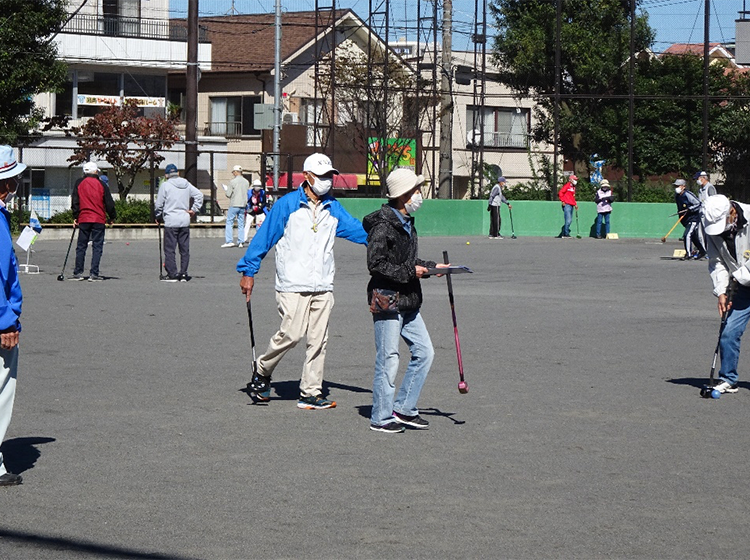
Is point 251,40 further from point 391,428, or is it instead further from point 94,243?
point 391,428

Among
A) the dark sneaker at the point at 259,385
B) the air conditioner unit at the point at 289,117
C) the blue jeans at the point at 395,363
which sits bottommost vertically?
the dark sneaker at the point at 259,385

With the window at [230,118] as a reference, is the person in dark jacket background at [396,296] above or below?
below

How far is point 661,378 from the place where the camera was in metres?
10.7

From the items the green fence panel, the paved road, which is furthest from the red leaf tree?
the paved road

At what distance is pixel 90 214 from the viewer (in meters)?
19.5

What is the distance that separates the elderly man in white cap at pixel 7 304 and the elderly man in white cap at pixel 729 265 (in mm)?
5270

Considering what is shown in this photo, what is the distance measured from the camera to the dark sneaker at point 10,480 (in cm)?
655

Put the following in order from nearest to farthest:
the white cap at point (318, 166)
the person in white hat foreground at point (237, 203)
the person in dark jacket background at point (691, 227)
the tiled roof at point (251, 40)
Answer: the white cap at point (318, 166)
the person in dark jacket background at point (691, 227)
the person in white hat foreground at point (237, 203)
the tiled roof at point (251, 40)

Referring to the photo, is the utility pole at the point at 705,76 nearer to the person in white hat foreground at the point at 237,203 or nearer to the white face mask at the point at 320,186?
the person in white hat foreground at the point at 237,203

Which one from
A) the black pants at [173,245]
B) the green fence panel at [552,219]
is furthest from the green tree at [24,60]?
the black pants at [173,245]

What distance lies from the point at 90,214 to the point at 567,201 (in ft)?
64.9

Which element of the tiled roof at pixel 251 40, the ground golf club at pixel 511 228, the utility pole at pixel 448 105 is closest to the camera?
the ground golf club at pixel 511 228

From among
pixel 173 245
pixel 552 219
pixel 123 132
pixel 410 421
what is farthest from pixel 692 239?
pixel 123 132

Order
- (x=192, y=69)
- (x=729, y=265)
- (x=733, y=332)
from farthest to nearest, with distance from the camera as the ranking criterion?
(x=192, y=69), (x=733, y=332), (x=729, y=265)
